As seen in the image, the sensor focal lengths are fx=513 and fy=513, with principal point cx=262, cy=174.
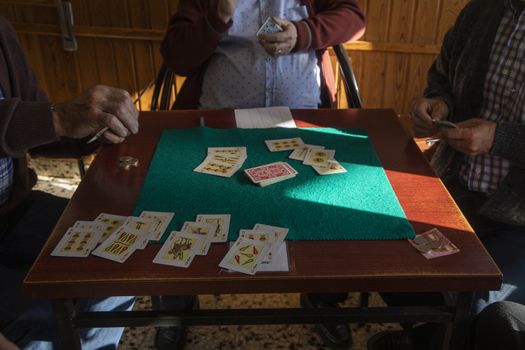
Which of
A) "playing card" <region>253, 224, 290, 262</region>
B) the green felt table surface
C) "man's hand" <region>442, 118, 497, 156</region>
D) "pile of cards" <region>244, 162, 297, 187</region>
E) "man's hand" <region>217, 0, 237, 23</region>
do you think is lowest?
"playing card" <region>253, 224, 290, 262</region>

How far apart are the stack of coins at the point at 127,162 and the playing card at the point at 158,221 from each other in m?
0.26

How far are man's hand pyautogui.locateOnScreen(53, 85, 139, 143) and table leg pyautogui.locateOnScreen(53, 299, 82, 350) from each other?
1.62 feet

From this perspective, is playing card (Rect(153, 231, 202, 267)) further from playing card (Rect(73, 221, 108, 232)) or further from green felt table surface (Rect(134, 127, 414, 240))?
playing card (Rect(73, 221, 108, 232))

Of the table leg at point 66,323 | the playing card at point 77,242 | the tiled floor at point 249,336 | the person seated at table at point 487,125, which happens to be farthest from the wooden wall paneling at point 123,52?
the table leg at point 66,323

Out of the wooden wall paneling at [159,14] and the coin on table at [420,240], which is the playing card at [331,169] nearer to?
the coin on table at [420,240]

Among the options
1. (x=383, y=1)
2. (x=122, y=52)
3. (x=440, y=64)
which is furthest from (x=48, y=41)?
(x=440, y=64)

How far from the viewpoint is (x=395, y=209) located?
44.7 inches

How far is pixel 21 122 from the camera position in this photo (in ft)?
4.17

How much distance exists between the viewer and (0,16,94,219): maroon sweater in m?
1.26

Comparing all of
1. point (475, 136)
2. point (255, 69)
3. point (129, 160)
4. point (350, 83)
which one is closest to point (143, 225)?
point (129, 160)

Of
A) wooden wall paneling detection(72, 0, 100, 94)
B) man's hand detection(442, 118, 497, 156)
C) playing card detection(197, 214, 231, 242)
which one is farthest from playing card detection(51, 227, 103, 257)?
wooden wall paneling detection(72, 0, 100, 94)

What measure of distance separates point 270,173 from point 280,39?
704 mm

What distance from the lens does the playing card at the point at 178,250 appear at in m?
0.97

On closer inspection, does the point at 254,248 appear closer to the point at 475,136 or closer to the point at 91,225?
the point at 91,225
